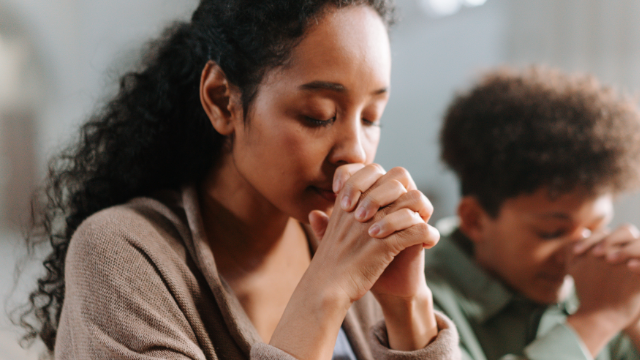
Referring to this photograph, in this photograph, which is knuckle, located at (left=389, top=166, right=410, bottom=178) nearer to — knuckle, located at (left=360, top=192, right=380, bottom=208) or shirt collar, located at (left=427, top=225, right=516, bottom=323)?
knuckle, located at (left=360, top=192, right=380, bottom=208)

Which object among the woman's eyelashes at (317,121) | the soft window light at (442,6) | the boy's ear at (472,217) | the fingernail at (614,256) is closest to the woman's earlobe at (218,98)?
the woman's eyelashes at (317,121)

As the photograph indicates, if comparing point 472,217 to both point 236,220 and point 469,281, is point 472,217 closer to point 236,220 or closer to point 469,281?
point 469,281

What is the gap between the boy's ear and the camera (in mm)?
1295

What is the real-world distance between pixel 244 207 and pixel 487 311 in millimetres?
728

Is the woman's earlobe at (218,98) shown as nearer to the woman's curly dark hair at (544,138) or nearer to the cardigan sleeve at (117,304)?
the cardigan sleeve at (117,304)

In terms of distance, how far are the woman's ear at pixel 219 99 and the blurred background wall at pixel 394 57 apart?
255mm

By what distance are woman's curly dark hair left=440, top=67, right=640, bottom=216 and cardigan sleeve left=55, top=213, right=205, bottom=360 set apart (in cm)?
94

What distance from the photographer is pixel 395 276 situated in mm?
735

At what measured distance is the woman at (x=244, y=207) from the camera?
63cm

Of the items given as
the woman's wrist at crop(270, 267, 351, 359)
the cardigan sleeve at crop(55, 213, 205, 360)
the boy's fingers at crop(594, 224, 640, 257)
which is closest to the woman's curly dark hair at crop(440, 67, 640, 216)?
the boy's fingers at crop(594, 224, 640, 257)

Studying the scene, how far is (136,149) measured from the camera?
83 centimetres

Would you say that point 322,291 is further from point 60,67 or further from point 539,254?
point 60,67

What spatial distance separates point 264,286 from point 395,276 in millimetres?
246

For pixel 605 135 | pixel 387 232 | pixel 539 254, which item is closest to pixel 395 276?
pixel 387 232
